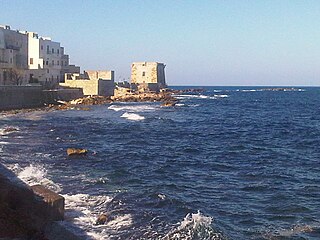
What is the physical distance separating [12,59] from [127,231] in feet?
164

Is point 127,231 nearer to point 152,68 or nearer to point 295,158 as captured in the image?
point 295,158

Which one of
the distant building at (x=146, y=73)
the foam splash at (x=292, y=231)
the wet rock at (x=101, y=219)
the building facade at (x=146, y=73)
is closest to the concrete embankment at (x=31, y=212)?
the wet rock at (x=101, y=219)

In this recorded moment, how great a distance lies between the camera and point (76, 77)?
66.8 meters

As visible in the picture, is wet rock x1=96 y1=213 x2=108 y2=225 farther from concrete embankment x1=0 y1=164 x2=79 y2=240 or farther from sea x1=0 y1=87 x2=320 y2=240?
concrete embankment x1=0 y1=164 x2=79 y2=240

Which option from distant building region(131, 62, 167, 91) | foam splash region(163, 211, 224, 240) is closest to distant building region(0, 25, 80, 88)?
distant building region(131, 62, 167, 91)

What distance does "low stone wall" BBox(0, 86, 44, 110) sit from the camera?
145ft

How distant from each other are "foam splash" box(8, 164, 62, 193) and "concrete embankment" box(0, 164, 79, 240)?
2.87 m

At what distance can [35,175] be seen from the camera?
52.1 feet

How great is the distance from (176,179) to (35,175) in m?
5.37

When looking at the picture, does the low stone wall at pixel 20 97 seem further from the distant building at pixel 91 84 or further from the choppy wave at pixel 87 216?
the choppy wave at pixel 87 216

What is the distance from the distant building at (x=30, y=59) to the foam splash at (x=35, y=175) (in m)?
38.5

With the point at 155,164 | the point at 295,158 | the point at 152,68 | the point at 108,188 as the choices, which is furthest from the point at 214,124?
the point at 152,68

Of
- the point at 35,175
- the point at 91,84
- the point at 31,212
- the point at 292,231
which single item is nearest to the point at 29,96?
the point at 91,84

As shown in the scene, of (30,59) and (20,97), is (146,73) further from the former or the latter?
(20,97)
